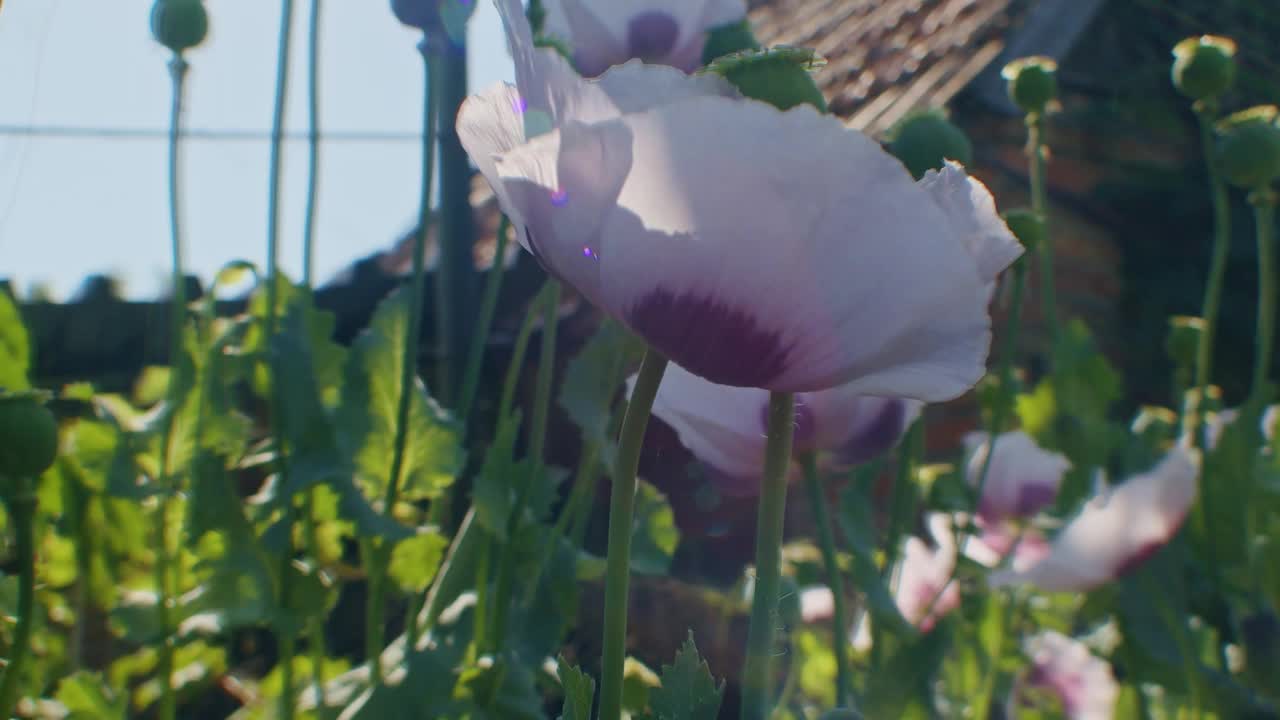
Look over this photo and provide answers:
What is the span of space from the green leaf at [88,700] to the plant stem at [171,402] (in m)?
0.02

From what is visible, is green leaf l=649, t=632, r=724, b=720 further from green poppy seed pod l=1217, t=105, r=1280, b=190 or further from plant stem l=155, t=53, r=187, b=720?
green poppy seed pod l=1217, t=105, r=1280, b=190

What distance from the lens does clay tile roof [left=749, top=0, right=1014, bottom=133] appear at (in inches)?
86.7

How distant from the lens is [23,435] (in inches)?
12.7

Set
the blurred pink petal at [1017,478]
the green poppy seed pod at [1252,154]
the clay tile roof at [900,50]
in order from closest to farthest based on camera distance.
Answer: the green poppy seed pod at [1252,154] → the blurred pink petal at [1017,478] → the clay tile roof at [900,50]

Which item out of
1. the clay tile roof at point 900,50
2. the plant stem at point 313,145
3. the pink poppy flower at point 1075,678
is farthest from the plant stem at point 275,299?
the clay tile roof at point 900,50

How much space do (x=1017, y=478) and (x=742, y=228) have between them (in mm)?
605

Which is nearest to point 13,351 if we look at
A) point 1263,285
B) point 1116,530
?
point 1116,530

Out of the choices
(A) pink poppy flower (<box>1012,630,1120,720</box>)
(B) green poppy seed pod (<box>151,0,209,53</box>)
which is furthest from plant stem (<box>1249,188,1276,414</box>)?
(B) green poppy seed pod (<box>151,0,209,53</box>)

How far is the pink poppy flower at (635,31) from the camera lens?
493 mm

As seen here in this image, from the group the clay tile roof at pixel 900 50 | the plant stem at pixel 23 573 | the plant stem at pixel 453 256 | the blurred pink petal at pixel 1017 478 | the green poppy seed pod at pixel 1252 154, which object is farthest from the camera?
the clay tile roof at pixel 900 50

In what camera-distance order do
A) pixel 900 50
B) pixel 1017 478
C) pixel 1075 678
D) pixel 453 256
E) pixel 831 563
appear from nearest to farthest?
pixel 831 563 < pixel 1017 478 < pixel 1075 678 < pixel 453 256 < pixel 900 50

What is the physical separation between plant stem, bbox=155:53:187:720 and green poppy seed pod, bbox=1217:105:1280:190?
1.86 feet

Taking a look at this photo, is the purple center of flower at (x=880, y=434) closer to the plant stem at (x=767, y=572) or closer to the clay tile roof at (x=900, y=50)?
the plant stem at (x=767, y=572)

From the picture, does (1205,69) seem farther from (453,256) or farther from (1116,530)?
(453,256)
